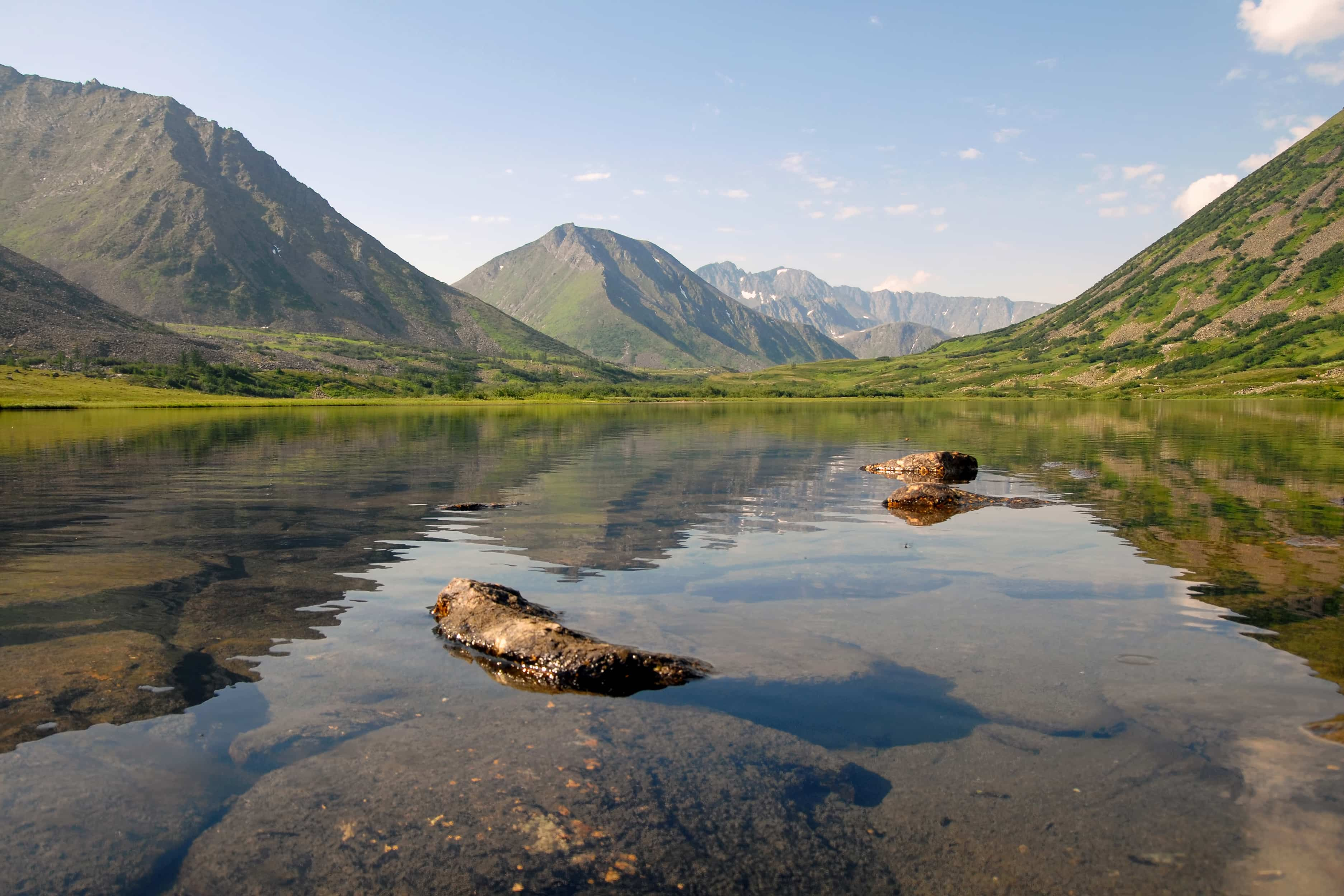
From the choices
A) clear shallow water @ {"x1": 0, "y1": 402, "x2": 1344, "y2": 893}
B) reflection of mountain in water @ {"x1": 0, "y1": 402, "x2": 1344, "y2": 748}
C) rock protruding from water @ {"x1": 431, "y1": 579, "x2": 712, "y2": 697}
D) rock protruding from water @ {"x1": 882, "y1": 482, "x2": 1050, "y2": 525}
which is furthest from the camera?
rock protruding from water @ {"x1": 882, "y1": 482, "x2": 1050, "y2": 525}

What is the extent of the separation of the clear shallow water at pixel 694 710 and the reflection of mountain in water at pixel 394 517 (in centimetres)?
→ 21

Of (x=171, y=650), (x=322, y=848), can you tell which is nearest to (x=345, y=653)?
(x=171, y=650)

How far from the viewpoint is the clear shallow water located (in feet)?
31.1

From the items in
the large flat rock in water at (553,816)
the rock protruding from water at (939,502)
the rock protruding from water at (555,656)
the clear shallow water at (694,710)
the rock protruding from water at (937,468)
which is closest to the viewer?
the large flat rock in water at (553,816)

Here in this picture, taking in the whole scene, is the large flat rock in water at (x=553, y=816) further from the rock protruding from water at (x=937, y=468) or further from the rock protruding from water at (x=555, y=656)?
the rock protruding from water at (x=937, y=468)

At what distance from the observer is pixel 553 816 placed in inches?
407

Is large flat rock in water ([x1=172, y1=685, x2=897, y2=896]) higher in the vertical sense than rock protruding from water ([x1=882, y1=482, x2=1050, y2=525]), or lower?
lower

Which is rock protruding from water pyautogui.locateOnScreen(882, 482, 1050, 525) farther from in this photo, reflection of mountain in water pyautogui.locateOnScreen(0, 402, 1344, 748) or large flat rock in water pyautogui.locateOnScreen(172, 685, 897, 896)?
large flat rock in water pyautogui.locateOnScreen(172, 685, 897, 896)

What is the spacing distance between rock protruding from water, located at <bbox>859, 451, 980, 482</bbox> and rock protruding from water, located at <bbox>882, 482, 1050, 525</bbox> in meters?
8.80

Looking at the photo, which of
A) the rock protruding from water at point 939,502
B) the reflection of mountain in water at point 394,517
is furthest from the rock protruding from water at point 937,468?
the rock protruding from water at point 939,502

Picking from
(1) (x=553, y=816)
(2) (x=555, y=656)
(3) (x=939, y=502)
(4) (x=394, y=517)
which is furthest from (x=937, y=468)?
(1) (x=553, y=816)

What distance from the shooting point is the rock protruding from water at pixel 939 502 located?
38219 millimetres

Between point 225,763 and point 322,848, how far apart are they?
3276 millimetres

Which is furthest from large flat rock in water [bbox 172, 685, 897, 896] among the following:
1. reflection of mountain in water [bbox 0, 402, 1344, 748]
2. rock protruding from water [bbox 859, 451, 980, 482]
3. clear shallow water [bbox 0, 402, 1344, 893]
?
rock protruding from water [bbox 859, 451, 980, 482]
